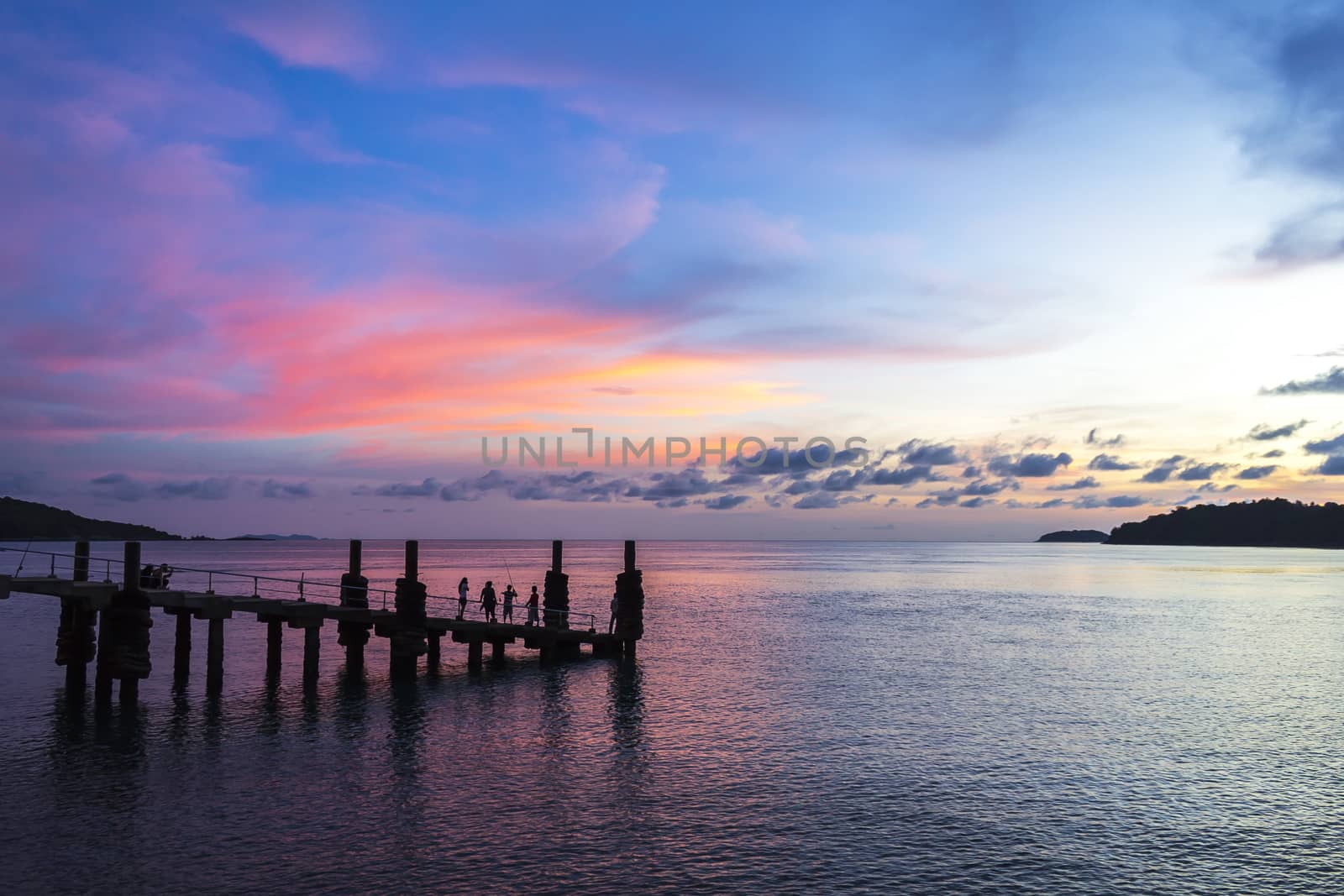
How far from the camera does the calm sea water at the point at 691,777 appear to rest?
1738 centimetres

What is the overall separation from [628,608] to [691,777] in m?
21.4

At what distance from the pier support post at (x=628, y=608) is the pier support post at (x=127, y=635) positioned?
20.1m

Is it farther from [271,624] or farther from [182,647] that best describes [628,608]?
[182,647]

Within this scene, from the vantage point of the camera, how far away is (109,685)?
104 ft

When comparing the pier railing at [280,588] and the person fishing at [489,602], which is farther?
the person fishing at [489,602]

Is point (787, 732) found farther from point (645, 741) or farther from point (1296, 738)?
point (1296, 738)

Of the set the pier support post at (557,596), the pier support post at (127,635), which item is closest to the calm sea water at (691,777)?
the pier support post at (127,635)

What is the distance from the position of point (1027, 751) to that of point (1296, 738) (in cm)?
1012

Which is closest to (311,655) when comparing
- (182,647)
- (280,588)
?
(182,647)

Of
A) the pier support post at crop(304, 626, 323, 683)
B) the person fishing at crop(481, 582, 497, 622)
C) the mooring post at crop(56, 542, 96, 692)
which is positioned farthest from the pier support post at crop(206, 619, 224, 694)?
the person fishing at crop(481, 582, 497, 622)

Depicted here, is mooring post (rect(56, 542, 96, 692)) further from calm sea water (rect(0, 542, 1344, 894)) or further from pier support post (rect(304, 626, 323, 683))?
pier support post (rect(304, 626, 323, 683))

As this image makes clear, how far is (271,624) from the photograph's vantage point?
123 ft

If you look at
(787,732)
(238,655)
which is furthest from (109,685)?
(787,732)

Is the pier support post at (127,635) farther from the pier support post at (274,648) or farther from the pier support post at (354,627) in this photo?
the pier support post at (354,627)
